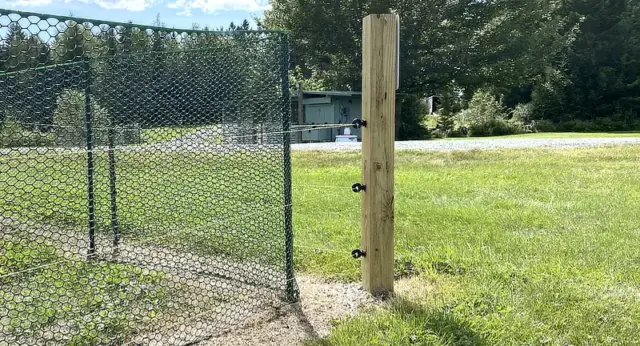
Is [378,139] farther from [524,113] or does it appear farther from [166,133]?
[524,113]

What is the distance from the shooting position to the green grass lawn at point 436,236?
8.39ft

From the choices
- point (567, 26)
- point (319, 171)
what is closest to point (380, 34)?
point (319, 171)

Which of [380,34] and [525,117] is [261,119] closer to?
[380,34]

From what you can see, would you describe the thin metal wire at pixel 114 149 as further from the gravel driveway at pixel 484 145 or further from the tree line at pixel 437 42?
the tree line at pixel 437 42

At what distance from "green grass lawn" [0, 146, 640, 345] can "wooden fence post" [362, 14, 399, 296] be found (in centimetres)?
30

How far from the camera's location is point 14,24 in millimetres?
1891

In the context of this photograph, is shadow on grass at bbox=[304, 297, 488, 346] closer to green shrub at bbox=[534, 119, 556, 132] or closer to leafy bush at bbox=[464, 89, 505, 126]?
leafy bush at bbox=[464, 89, 505, 126]

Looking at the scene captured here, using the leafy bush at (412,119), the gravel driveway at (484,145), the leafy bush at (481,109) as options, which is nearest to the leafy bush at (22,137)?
the gravel driveway at (484,145)

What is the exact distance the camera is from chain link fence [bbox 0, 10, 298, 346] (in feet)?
8.30

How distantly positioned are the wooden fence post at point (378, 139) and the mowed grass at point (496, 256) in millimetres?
282

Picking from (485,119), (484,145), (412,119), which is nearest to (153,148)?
(484,145)

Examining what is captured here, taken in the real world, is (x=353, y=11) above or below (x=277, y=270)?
above

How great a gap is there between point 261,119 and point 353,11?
20.6 meters

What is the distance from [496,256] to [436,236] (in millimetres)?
691
